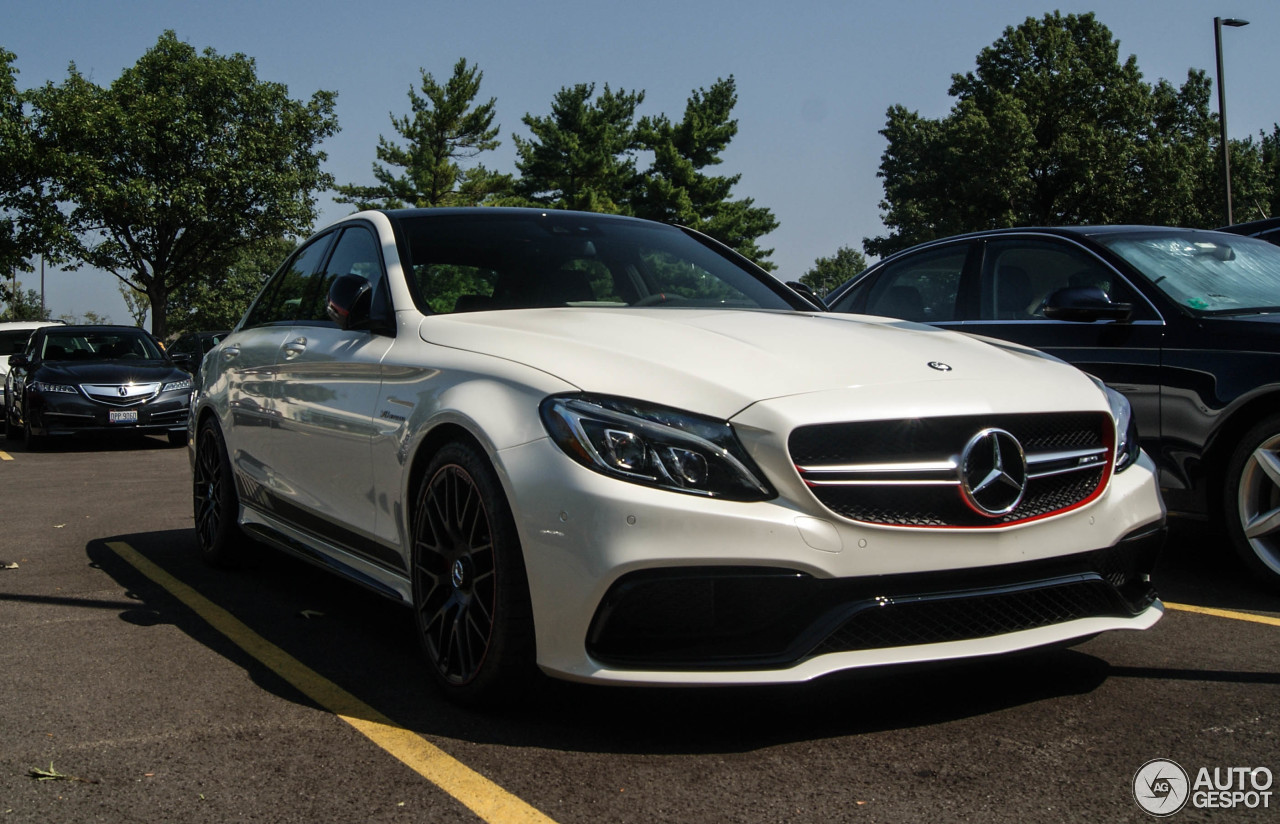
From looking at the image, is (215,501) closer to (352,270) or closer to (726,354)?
(352,270)

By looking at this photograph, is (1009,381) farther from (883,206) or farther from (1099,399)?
(883,206)

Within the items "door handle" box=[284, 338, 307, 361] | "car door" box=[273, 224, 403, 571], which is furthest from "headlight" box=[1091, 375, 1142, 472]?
"door handle" box=[284, 338, 307, 361]

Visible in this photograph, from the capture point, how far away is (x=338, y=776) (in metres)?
3.09

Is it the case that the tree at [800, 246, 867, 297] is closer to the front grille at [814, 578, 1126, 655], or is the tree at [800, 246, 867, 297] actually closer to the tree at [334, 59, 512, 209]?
the tree at [334, 59, 512, 209]

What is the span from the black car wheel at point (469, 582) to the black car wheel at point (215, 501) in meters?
2.41

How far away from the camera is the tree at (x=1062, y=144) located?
47.6 metres

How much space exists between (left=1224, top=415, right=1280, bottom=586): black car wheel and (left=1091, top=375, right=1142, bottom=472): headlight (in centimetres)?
147

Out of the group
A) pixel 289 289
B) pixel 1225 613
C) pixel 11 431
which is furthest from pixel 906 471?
pixel 11 431

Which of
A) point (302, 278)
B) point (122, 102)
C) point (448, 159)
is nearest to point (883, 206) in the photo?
point (448, 159)

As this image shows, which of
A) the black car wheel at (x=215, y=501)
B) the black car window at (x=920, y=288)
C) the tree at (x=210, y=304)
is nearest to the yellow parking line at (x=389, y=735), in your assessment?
the black car wheel at (x=215, y=501)

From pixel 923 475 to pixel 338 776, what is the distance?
166 cm

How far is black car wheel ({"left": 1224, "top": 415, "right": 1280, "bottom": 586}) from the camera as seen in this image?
4.98 m

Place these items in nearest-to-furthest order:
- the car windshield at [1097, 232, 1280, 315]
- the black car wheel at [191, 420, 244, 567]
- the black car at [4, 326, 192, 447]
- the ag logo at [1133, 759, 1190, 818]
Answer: the ag logo at [1133, 759, 1190, 818], the car windshield at [1097, 232, 1280, 315], the black car wheel at [191, 420, 244, 567], the black car at [4, 326, 192, 447]

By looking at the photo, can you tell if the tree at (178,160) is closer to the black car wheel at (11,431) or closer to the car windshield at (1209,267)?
the black car wheel at (11,431)
